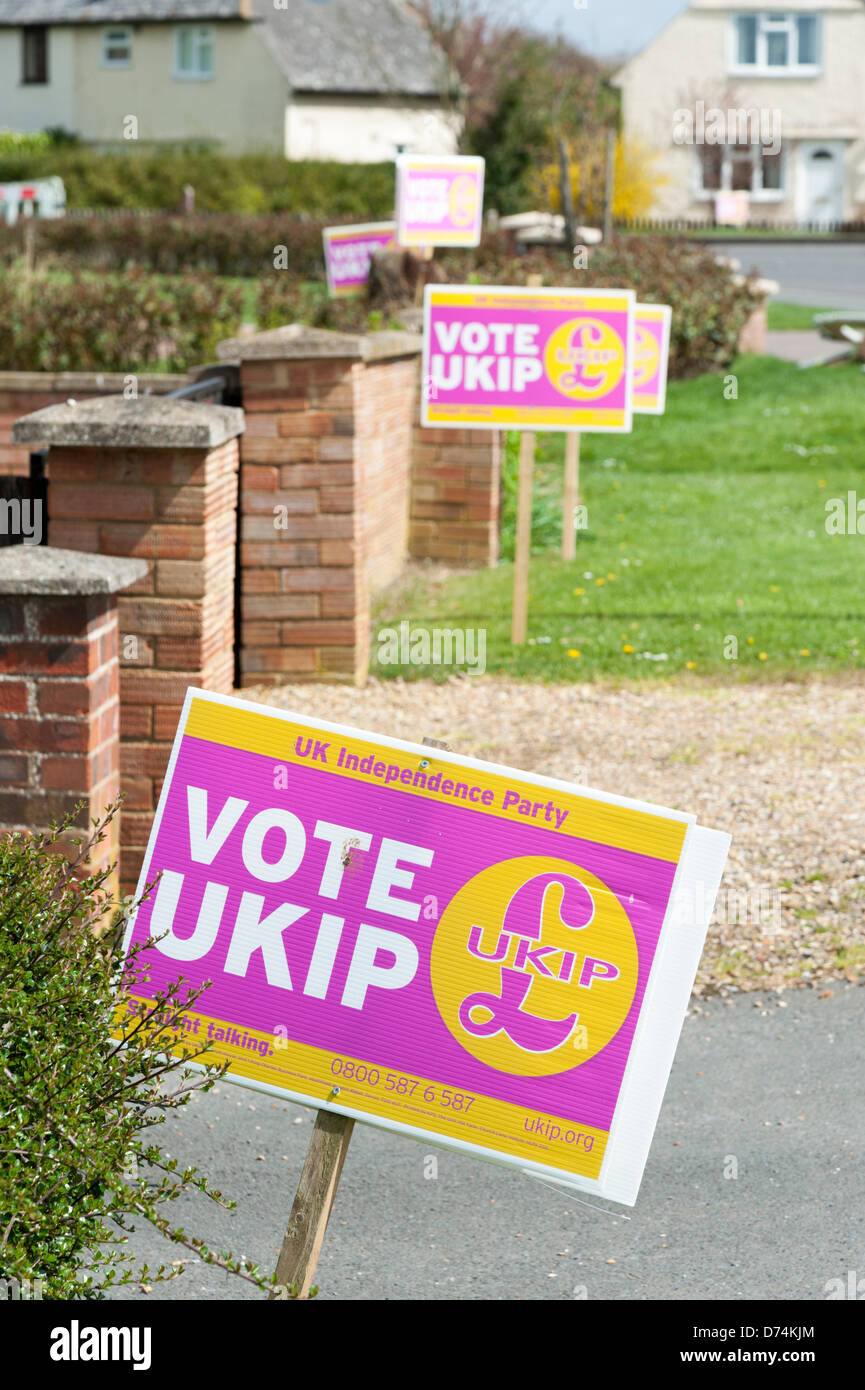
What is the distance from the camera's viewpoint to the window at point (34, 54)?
49.4 metres

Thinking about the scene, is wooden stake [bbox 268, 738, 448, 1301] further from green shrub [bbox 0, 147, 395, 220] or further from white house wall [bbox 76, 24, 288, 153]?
white house wall [bbox 76, 24, 288, 153]

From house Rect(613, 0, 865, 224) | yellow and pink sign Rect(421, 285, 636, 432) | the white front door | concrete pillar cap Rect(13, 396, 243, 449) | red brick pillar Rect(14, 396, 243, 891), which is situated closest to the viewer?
concrete pillar cap Rect(13, 396, 243, 449)

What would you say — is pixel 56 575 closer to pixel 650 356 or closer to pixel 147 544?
pixel 147 544

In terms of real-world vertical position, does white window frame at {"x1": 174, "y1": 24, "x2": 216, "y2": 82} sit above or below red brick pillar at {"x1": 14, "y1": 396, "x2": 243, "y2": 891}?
above

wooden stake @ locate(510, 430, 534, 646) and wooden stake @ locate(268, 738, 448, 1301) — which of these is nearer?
wooden stake @ locate(268, 738, 448, 1301)

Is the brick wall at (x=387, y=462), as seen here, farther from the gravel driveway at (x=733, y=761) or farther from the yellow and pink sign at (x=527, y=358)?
the gravel driveway at (x=733, y=761)

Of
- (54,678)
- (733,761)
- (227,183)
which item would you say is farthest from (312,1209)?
(227,183)

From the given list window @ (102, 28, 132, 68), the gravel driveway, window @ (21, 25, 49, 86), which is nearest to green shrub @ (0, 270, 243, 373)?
the gravel driveway

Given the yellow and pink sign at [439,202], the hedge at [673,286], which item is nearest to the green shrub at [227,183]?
the hedge at [673,286]

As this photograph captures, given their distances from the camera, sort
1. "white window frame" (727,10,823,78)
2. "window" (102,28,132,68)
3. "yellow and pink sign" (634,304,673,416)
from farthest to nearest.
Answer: "white window frame" (727,10,823,78), "window" (102,28,132,68), "yellow and pink sign" (634,304,673,416)

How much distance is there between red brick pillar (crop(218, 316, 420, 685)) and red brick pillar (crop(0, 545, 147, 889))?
2.44m

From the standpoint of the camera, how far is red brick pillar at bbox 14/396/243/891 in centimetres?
488
